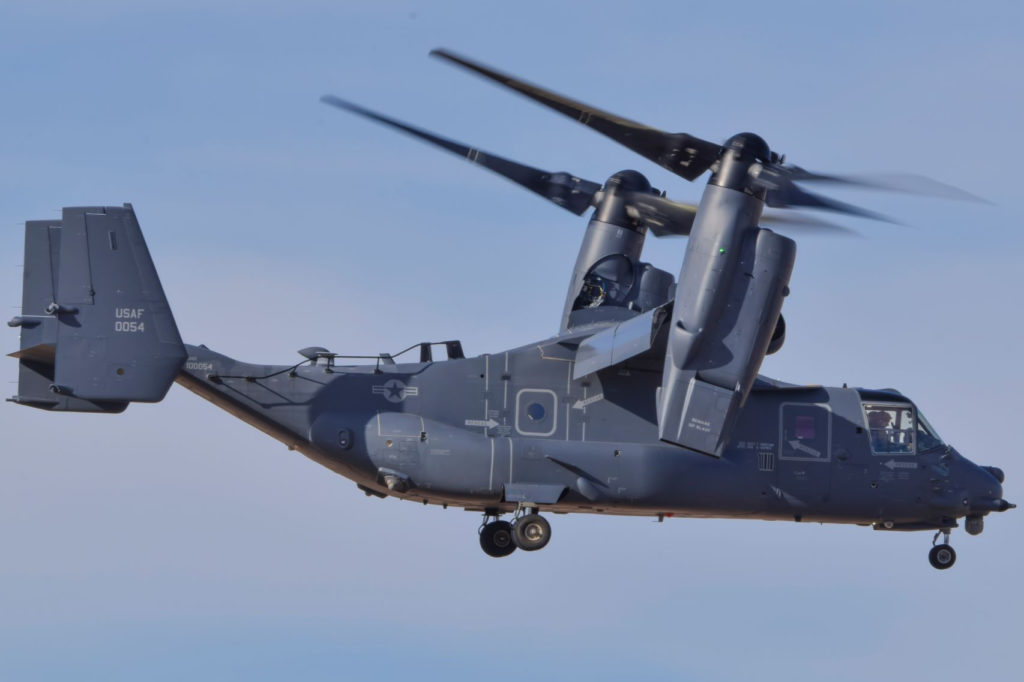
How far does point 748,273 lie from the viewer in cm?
2762

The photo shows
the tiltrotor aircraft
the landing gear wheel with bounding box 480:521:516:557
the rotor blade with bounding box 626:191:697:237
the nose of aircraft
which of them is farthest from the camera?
the rotor blade with bounding box 626:191:697:237

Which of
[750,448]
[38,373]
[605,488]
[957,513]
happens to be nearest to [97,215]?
[38,373]

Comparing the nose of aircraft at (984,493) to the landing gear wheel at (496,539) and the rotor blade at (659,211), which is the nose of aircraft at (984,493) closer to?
the rotor blade at (659,211)

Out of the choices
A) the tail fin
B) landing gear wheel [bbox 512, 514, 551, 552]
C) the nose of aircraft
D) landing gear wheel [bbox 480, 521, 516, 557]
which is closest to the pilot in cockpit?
the nose of aircraft

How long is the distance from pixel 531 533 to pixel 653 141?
6.15m

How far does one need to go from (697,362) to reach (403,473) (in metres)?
4.78

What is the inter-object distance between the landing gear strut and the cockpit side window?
5.57 ft

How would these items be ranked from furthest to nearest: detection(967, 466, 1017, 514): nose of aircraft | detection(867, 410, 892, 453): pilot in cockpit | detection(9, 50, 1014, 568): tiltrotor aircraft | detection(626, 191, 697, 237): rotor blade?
detection(626, 191, 697, 237): rotor blade
detection(967, 466, 1017, 514): nose of aircraft
detection(867, 410, 892, 453): pilot in cockpit
detection(9, 50, 1014, 568): tiltrotor aircraft

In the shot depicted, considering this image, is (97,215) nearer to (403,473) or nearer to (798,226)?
(403,473)

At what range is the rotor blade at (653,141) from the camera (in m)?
27.8

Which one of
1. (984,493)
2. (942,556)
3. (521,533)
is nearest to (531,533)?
(521,533)

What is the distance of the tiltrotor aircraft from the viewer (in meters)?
27.8

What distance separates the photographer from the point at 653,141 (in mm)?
28312

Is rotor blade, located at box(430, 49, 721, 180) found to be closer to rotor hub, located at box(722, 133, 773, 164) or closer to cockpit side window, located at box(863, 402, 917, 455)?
rotor hub, located at box(722, 133, 773, 164)
